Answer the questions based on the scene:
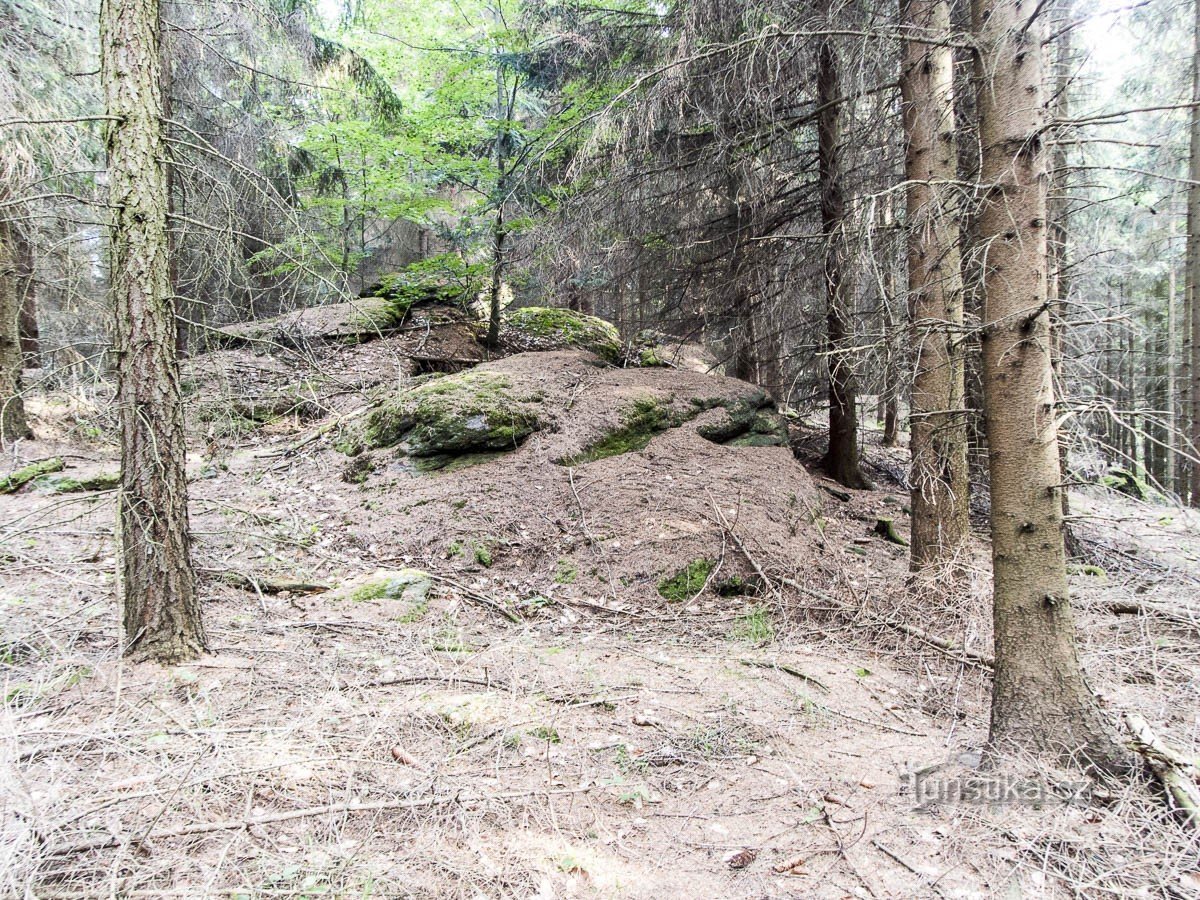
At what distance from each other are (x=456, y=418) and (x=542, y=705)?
394cm

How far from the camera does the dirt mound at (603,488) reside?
5574 millimetres

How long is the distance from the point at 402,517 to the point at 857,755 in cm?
441

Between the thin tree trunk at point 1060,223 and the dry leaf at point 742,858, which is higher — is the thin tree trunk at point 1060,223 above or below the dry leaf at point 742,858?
above

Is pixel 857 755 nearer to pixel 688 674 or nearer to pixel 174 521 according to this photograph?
pixel 688 674

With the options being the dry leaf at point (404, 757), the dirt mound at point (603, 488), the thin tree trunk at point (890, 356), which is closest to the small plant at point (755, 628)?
the dirt mound at point (603, 488)

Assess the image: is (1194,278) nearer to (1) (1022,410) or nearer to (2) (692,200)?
(2) (692,200)

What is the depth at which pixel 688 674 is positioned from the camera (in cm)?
394

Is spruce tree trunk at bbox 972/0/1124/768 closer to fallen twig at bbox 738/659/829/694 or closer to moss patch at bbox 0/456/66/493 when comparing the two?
fallen twig at bbox 738/659/829/694

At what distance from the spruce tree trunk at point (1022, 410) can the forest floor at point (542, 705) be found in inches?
9.3

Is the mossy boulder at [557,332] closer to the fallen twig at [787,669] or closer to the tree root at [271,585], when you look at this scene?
the tree root at [271,585]

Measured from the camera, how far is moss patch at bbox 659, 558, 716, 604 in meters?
5.32

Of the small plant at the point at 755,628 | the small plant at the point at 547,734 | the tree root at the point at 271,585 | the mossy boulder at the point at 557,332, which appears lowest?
the small plant at the point at 755,628

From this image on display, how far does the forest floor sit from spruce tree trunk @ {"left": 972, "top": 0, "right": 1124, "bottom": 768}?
0.78 ft

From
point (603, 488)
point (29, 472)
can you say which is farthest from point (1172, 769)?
point (29, 472)
